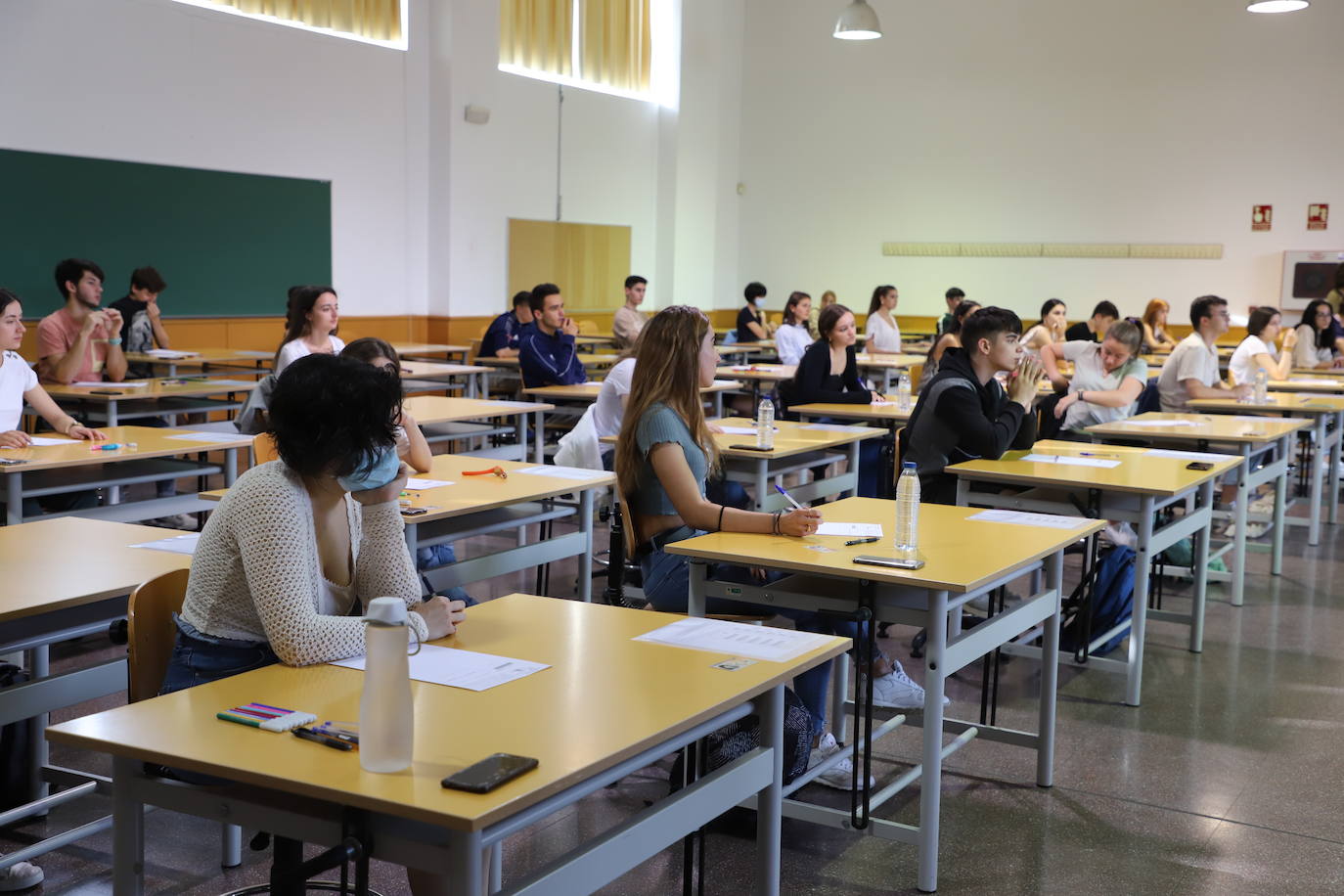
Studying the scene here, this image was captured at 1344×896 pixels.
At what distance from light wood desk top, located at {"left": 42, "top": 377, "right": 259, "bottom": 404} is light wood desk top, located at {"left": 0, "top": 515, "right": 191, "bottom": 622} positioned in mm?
2832

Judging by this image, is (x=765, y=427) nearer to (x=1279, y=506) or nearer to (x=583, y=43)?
(x=1279, y=506)

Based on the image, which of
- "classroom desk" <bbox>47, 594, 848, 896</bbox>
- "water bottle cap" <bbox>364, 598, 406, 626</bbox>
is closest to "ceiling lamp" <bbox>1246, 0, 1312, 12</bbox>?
"classroom desk" <bbox>47, 594, 848, 896</bbox>

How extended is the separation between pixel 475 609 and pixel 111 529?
120cm

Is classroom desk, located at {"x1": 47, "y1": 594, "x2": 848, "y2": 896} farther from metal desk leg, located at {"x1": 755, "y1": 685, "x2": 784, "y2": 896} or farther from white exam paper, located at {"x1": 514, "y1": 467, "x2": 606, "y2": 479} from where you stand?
white exam paper, located at {"x1": 514, "y1": 467, "x2": 606, "y2": 479}

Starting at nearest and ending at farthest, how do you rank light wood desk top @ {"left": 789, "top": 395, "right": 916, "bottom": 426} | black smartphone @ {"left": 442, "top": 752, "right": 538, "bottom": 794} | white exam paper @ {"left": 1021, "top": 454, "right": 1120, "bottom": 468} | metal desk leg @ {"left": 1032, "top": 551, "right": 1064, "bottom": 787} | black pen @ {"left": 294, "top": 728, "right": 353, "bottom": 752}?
1. black smartphone @ {"left": 442, "top": 752, "right": 538, "bottom": 794}
2. black pen @ {"left": 294, "top": 728, "right": 353, "bottom": 752}
3. metal desk leg @ {"left": 1032, "top": 551, "right": 1064, "bottom": 787}
4. white exam paper @ {"left": 1021, "top": 454, "right": 1120, "bottom": 468}
5. light wood desk top @ {"left": 789, "top": 395, "right": 916, "bottom": 426}

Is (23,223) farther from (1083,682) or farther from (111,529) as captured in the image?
(1083,682)

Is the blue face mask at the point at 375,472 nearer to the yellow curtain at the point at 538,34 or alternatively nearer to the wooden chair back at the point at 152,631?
the wooden chair back at the point at 152,631

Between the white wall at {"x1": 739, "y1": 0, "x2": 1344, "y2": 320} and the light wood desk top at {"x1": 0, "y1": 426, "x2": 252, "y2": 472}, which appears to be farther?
the white wall at {"x1": 739, "y1": 0, "x2": 1344, "y2": 320}

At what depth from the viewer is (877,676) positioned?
3.58 metres

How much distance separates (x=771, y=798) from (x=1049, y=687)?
4.74ft

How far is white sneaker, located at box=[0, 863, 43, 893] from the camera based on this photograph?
2.64 meters

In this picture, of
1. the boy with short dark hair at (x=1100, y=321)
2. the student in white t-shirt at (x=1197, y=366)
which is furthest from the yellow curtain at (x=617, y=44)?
the student in white t-shirt at (x=1197, y=366)

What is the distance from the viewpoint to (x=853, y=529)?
315cm

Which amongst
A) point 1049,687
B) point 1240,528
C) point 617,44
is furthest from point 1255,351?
point 617,44
